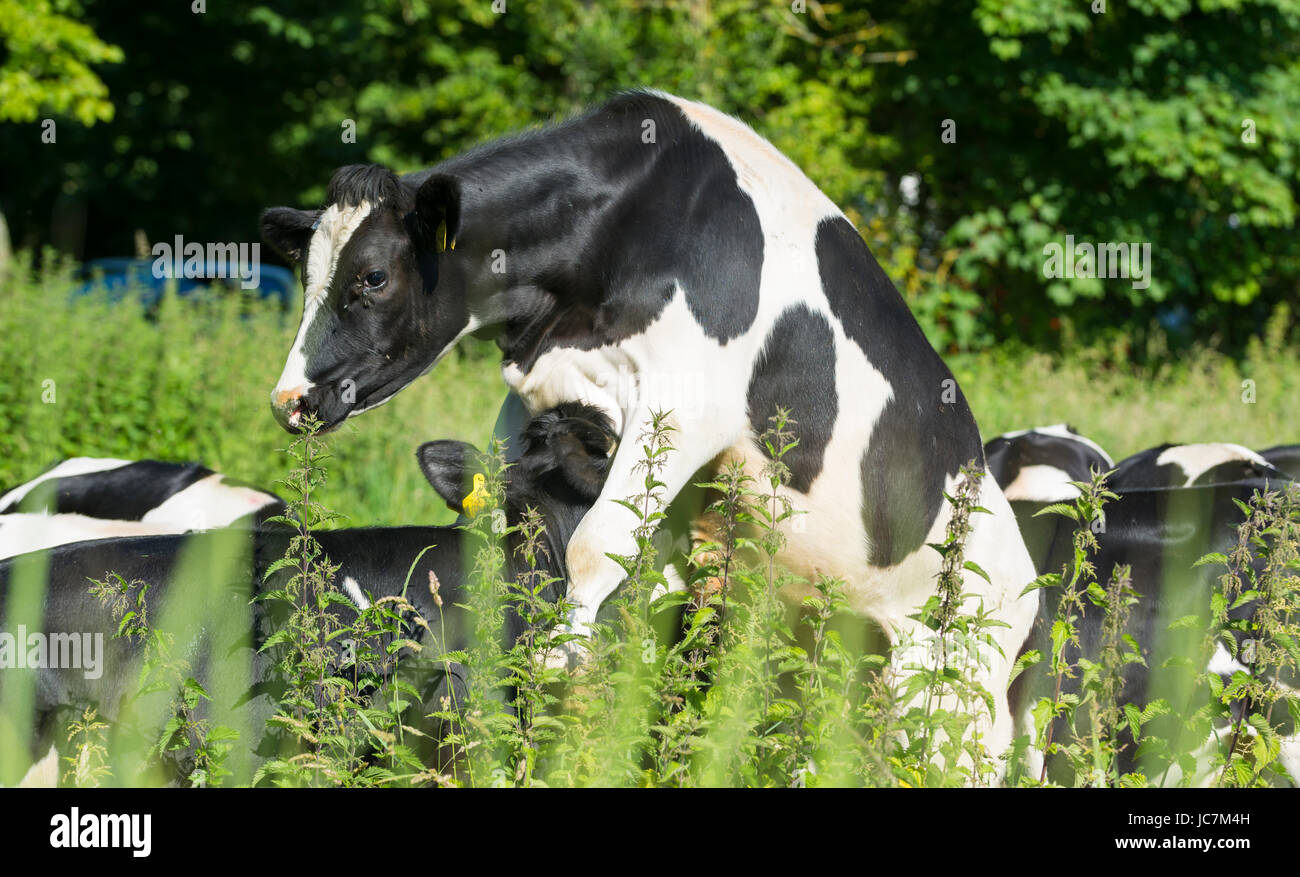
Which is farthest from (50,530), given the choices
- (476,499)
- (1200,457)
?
(1200,457)

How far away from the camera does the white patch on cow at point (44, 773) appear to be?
356cm

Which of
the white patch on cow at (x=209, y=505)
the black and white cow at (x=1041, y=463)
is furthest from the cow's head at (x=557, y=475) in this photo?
the black and white cow at (x=1041, y=463)

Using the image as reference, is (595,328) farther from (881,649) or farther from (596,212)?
(881,649)

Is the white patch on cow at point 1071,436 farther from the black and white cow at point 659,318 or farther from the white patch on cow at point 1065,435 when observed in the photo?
the black and white cow at point 659,318

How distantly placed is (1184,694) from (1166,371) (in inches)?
408

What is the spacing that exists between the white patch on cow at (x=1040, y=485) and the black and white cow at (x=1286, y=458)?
48.9 inches

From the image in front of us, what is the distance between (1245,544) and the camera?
350 centimetres

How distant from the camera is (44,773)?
3.59 m

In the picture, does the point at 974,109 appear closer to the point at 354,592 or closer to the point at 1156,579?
the point at 1156,579

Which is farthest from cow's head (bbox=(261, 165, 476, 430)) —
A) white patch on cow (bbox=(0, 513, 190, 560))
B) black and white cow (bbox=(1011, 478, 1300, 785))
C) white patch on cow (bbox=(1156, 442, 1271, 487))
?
white patch on cow (bbox=(1156, 442, 1271, 487))

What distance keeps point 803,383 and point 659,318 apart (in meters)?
0.52

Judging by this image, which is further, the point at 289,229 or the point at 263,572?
the point at 289,229

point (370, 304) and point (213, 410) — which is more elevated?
point (213, 410)

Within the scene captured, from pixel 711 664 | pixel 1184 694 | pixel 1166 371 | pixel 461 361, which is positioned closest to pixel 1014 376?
pixel 1166 371
